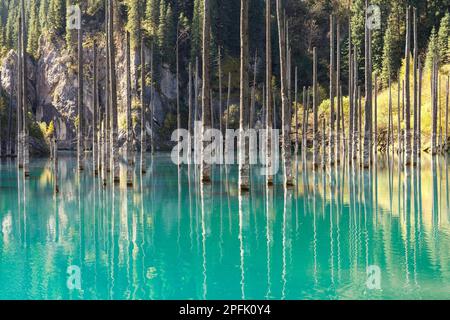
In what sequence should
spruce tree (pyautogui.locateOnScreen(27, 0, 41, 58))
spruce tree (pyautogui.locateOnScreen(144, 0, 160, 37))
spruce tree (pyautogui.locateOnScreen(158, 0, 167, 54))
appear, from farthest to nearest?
spruce tree (pyautogui.locateOnScreen(27, 0, 41, 58)) < spruce tree (pyautogui.locateOnScreen(144, 0, 160, 37)) < spruce tree (pyautogui.locateOnScreen(158, 0, 167, 54))

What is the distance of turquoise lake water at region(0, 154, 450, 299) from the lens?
952 cm

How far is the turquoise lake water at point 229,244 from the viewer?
31.2 ft

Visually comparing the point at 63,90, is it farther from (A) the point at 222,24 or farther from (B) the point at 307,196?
(B) the point at 307,196

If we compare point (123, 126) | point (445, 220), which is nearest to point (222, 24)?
point (123, 126)

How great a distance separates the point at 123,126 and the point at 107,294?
240ft

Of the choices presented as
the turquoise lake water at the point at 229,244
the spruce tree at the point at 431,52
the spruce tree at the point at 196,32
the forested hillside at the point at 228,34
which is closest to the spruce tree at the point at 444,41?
the forested hillside at the point at 228,34

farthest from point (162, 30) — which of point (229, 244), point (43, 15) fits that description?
point (229, 244)

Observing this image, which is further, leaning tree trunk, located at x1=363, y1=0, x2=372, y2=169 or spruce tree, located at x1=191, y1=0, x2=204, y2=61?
spruce tree, located at x1=191, y1=0, x2=204, y2=61

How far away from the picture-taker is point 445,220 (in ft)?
53.1

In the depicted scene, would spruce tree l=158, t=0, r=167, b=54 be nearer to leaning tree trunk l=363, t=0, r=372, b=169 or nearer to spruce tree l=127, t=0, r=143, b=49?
spruce tree l=127, t=0, r=143, b=49

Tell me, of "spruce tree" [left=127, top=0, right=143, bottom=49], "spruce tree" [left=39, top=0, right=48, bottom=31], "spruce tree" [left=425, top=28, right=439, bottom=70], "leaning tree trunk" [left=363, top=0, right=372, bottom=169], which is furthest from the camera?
"spruce tree" [left=39, top=0, right=48, bottom=31]

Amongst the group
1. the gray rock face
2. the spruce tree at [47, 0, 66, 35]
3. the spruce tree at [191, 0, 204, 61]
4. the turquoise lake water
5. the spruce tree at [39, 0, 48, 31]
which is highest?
the spruce tree at [39, 0, 48, 31]

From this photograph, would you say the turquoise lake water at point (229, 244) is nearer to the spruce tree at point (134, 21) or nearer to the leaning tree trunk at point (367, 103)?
the leaning tree trunk at point (367, 103)

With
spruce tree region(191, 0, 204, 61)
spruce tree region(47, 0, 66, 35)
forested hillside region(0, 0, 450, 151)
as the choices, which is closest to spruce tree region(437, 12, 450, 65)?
forested hillside region(0, 0, 450, 151)
